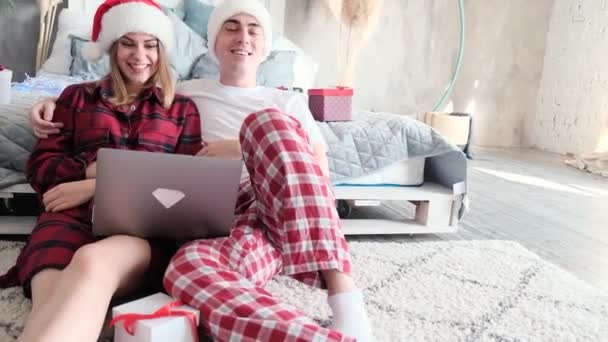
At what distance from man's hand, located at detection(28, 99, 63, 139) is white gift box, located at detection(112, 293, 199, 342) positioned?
0.56 metres

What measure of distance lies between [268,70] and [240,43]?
4.25ft

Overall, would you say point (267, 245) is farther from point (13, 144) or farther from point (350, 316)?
point (13, 144)

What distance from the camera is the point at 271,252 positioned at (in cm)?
111

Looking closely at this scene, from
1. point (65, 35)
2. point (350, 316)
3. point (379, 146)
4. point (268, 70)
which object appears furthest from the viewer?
point (65, 35)

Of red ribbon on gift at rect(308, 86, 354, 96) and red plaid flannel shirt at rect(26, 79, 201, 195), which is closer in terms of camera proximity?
red plaid flannel shirt at rect(26, 79, 201, 195)

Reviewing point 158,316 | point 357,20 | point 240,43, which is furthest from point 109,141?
point 357,20

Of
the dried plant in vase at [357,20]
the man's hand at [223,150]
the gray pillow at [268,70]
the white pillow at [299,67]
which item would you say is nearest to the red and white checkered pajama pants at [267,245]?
the man's hand at [223,150]

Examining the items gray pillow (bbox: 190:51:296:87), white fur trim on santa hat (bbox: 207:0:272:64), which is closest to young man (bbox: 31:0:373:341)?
white fur trim on santa hat (bbox: 207:0:272:64)

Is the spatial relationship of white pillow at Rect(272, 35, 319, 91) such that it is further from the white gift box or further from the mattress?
the white gift box

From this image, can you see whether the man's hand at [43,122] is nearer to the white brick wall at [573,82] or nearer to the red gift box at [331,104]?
the red gift box at [331,104]

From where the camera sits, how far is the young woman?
1.03m

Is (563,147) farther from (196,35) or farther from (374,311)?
(374,311)

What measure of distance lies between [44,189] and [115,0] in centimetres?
52

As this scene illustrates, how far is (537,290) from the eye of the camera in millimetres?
1399
